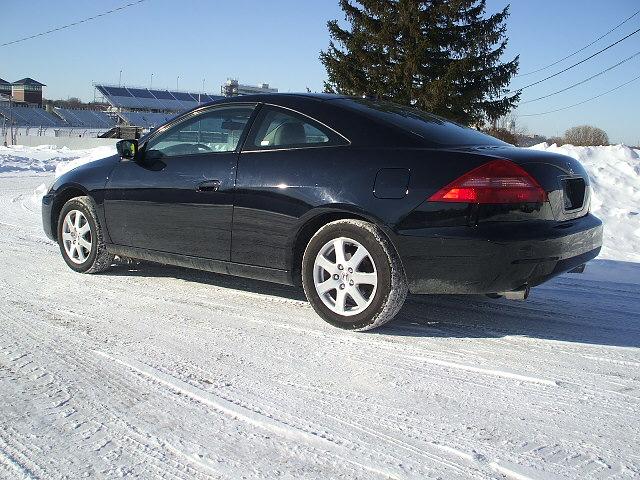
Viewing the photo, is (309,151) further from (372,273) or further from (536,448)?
(536,448)

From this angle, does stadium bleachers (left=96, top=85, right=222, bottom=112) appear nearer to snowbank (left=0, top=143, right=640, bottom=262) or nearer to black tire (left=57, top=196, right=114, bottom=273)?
snowbank (left=0, top=143, right=640, bottom=262)

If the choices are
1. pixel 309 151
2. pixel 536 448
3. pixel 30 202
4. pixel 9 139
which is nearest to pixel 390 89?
pixel 30 202

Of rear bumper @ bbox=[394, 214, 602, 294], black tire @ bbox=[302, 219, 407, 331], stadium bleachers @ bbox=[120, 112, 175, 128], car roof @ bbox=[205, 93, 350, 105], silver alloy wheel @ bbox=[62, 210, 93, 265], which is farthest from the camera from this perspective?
stadium bleachers @ bbox=[120, 112, 175, 128]

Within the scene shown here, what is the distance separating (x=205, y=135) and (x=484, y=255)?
7.50 feet

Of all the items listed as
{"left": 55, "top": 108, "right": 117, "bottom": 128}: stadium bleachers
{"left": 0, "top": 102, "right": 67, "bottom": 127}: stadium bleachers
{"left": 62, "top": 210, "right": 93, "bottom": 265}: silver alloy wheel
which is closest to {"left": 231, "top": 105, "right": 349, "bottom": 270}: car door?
{"left": 62, "top": 210, "right": 93, "bottom": 265}: silver alloy wheel

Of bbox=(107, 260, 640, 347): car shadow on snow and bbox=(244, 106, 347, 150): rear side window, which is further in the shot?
bbox=(244, 106, 347, 150): rear side window

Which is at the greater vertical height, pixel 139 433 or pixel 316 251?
pixel 316 251

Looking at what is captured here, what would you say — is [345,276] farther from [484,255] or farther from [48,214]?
[48,214]

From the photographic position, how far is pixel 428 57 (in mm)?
27750

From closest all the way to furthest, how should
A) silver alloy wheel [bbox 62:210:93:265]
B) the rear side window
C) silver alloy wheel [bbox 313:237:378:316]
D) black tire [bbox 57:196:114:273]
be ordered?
silver alloy wheel [bbox 313:237:378:316], the rear side window, black tire [bbox 57:196:114:273], silver alloy wheel [bbox 62:210:93:265]

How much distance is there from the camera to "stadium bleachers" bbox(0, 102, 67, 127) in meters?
69.9

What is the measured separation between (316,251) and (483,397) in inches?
56.4

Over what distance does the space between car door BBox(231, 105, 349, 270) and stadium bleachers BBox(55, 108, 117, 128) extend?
2994 inches

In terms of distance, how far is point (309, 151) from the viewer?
4.01m
